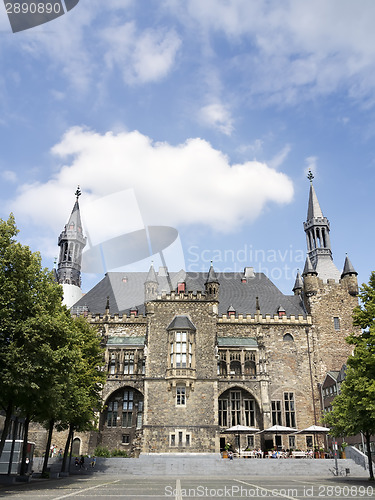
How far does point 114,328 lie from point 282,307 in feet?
68.8

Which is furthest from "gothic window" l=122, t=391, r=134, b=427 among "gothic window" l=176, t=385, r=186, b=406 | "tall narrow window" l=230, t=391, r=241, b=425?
"tall narrow window" l=230, t=391, r=241, b=425

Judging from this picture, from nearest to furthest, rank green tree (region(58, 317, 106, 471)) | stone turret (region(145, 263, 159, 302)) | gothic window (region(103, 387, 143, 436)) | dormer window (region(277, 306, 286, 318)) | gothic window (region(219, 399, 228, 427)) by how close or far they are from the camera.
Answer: green tree (region(58, 317, 106, 471)) → gothic window (region(103, 387, 143, 436)) → gothic window (region(219, 399, 228, 427)) → dormer window (region(277, 306, 286, 318)) → stone turret (region(145, 263, 159, 302))

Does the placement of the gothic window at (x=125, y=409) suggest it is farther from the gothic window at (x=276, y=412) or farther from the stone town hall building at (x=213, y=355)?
the gothic window at (x=276, y=412)

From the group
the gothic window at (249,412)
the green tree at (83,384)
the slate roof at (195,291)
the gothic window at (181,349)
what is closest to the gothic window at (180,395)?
the gothic window at (181,349)

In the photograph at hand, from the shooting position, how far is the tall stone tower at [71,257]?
70.8m

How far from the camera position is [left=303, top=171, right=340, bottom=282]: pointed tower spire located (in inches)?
2390

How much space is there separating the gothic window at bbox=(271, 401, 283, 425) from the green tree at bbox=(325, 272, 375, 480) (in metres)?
→ 20.8

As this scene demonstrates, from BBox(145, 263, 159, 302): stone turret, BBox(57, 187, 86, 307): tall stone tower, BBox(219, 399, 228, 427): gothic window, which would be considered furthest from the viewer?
BBox(57, 187, 86, 307): tall stone tower

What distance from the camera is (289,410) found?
163 feet

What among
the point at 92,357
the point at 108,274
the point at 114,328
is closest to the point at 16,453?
the point at 92,357

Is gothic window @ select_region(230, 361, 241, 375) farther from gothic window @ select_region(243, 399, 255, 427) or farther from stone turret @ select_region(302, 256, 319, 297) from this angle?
stone turret @ select_region(302, 256, 319, 297)

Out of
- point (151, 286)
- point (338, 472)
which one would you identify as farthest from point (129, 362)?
point (338, 472)

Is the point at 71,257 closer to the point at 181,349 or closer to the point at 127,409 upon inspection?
the point at 127,409

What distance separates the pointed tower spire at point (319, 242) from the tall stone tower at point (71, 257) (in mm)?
36579
